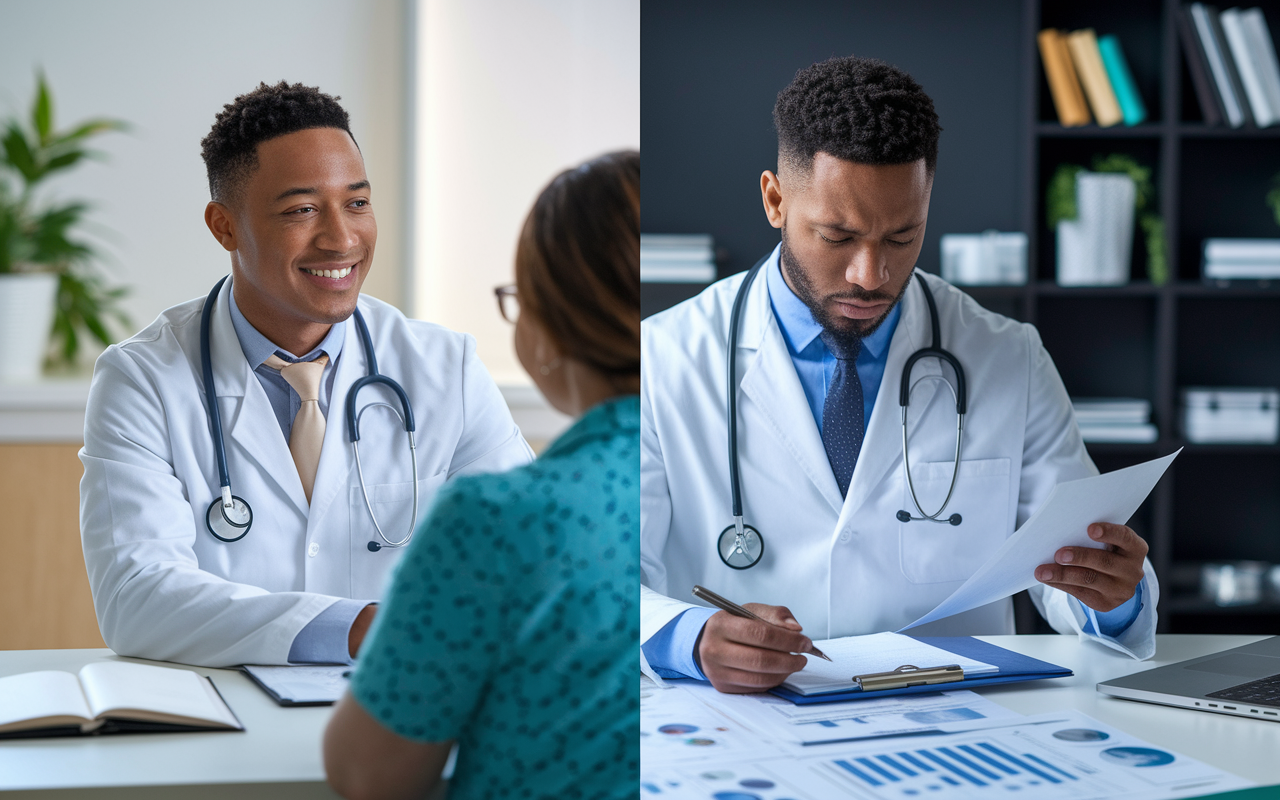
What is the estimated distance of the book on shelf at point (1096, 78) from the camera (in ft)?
6.73

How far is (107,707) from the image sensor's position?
0.69 meters

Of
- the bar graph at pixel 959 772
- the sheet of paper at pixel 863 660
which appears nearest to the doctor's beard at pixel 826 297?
the sheet of paper at pixel 863 660

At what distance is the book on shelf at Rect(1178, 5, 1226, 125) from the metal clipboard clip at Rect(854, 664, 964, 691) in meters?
1.72

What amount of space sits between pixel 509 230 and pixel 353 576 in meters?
0.43

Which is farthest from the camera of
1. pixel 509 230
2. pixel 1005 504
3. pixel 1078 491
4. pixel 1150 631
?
pixel 1005 504

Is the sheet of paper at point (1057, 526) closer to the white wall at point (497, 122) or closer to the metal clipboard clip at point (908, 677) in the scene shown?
the metal clipboard clip at point (908, 677)

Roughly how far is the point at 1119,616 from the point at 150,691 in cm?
91

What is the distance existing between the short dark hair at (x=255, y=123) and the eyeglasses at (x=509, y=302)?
46 centimetres

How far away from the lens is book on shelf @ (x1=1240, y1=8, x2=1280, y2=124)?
6.70 feet

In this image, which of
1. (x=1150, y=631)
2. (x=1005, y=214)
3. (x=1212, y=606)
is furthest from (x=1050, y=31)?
(x=1150, y=631)

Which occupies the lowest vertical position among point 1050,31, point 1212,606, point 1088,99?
point 1212,606

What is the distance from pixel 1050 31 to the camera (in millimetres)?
2064

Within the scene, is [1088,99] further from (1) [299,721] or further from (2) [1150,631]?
(1) [299,721]

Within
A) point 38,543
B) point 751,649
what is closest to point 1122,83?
point 751,649
